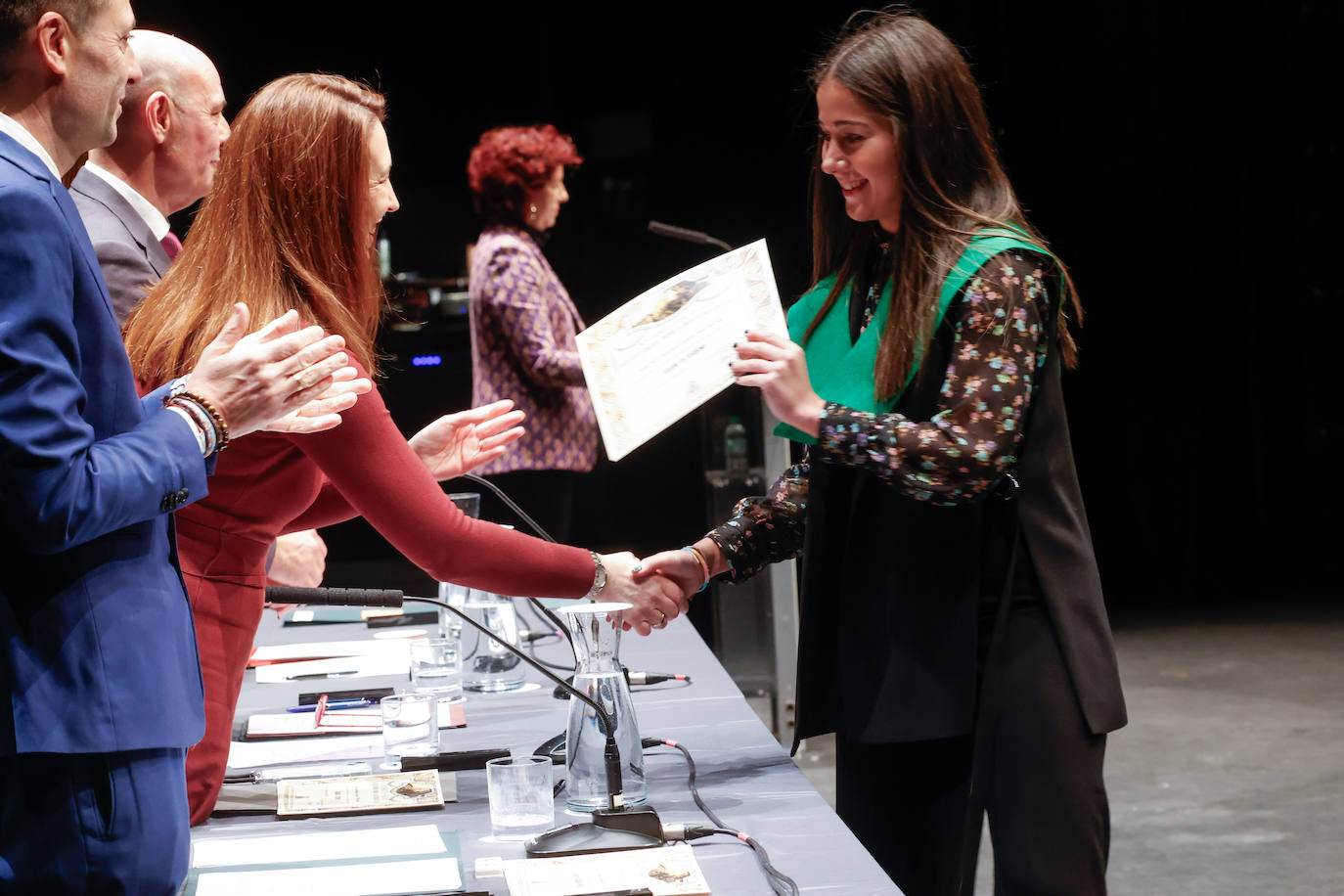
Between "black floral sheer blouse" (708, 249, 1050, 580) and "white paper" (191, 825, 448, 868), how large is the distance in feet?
2.07

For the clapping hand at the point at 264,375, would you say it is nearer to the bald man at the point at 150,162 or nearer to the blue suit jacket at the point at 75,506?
the blue suit jacket at the point at 75,506

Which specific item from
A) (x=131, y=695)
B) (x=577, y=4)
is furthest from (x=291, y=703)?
(x=577, y=4)

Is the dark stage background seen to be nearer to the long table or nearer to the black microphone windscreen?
the long table

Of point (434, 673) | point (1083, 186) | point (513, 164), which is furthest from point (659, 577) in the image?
point (1083, 186)

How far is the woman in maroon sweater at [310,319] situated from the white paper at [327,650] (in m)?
0.70

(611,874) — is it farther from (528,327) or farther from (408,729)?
(528,327)

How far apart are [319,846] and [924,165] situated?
40.8 inches

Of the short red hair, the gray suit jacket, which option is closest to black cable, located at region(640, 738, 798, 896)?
the gray suit jacket

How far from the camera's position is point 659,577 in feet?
6.22

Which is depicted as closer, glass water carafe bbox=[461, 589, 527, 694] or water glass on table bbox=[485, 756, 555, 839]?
water glass on table bbox=[485, 756, 555, 839]

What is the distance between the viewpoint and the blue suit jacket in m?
0.97

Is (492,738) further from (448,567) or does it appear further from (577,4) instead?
(577,4)

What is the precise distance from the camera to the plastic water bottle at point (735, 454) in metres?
4.23

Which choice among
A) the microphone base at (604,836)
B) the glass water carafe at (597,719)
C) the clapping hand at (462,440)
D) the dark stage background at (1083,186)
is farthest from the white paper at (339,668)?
the dark stage background at (1083,186)
